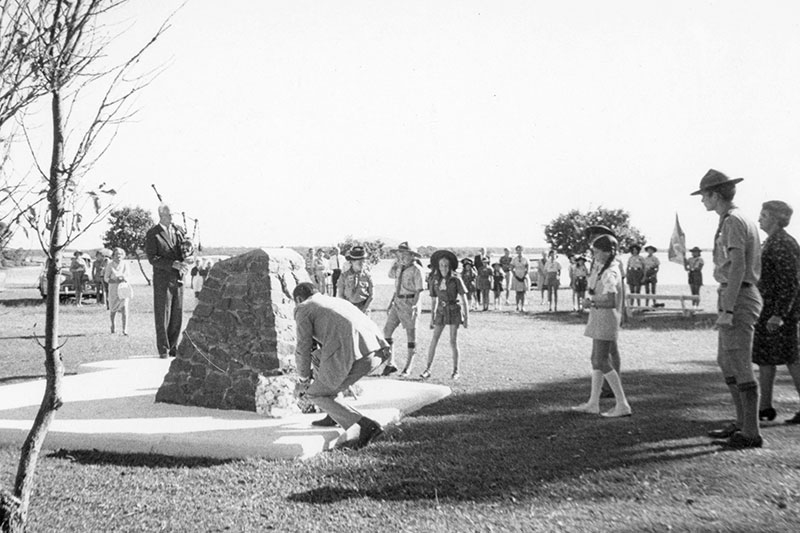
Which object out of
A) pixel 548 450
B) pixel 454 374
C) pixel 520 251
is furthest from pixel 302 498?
pixel 520 251

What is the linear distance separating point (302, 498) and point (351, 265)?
19.8 feet

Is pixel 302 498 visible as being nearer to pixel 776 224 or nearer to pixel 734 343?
pixel 734 343

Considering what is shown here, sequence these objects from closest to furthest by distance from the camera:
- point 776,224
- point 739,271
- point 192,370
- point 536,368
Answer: point 739,271
point 776,224
point 192,370
point 536,368

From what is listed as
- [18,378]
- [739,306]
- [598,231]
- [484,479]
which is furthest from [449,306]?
[18,378]

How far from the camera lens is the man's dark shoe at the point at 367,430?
260 inches

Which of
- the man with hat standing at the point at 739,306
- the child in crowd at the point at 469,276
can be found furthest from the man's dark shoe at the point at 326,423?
the child in crowd at the point at 469,276

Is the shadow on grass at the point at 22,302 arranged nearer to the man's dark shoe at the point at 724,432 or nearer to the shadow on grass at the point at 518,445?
the shadow on grass at the point at 518,445

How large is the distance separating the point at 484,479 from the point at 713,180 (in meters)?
3.28

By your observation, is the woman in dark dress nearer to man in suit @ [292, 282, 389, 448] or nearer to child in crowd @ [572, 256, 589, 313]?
man in suit @ [292, 282, 389, 448]

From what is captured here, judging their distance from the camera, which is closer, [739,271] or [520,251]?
[739,271]

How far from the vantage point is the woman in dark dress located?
717 cm

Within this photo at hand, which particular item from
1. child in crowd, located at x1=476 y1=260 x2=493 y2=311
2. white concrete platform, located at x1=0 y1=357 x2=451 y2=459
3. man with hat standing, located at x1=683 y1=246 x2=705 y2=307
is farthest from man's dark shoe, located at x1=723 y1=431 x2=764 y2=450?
child in crowd, located at x1=476 y1=260 x2=493 y2=311

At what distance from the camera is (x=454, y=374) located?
33.9ft

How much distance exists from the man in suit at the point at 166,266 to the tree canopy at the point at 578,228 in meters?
28.9
